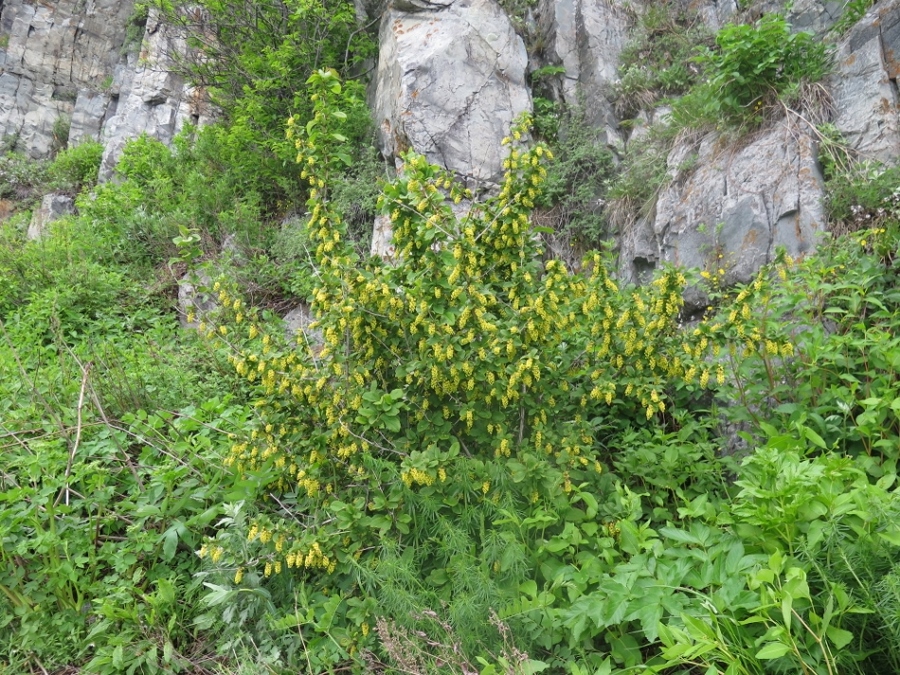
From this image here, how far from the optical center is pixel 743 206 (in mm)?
4359

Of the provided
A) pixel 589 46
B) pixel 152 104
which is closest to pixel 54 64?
pixel 152 104

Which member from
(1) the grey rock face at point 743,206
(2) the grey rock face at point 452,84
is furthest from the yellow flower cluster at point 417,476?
(2) the grey rock face at point 452,84

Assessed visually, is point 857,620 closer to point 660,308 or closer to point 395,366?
point 660,308

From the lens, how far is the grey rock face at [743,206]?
4.13 metres

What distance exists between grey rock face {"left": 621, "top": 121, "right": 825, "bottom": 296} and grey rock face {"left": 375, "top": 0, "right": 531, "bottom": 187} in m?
2.22

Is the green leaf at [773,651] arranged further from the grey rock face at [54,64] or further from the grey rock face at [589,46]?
the grey rock face at [54,64]

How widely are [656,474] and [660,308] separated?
84 centimetres

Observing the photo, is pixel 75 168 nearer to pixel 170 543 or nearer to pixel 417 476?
pixel 170 543

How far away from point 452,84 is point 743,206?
375cm

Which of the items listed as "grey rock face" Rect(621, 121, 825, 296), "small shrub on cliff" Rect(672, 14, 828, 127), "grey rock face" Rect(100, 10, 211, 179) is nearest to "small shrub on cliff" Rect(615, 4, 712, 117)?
"small shrub on cliff" Rect(672, 14, 828, 127)

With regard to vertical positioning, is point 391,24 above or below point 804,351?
above

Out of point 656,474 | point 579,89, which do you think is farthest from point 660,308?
point 579,89

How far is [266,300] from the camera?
21.8 feet

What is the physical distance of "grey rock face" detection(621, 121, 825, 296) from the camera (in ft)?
13.5
